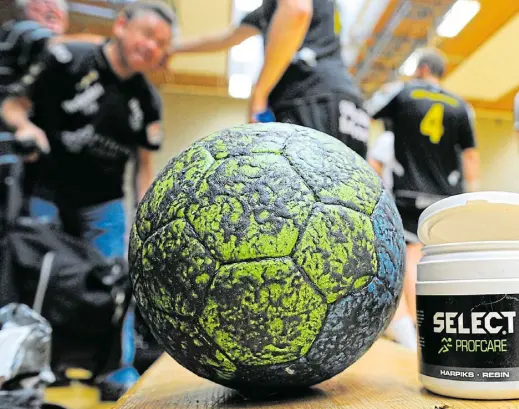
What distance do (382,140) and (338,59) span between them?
4.65ft

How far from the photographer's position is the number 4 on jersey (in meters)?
2.67

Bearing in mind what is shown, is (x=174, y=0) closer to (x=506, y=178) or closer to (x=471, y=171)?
(x=471, y=171)

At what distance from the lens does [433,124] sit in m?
2.67

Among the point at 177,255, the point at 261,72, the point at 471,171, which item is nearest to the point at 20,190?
the point at 261,72

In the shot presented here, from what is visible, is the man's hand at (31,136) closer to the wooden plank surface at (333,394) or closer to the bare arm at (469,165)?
the wooden plank surface at (333,394)

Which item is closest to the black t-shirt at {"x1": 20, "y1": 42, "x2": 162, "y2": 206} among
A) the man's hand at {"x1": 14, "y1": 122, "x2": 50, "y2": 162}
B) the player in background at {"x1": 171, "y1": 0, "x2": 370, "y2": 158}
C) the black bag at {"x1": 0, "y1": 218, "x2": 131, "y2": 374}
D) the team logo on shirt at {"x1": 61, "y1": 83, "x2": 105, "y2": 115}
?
the team logo on shirt at {"x1": 61, "y1": 83, "x2": 105, "y2": 115}

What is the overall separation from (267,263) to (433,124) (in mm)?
2228

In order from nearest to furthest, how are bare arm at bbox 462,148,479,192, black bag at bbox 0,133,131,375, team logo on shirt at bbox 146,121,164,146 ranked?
black bag at bbox 0,133,131,375
team logo on shirt at bbox 146,121,164,146
bare arm at bbox 462,148,479,192

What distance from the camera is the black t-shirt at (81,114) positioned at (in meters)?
2.20

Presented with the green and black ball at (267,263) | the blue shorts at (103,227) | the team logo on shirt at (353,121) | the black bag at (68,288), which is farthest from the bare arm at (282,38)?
the blue shorts at (103,227)

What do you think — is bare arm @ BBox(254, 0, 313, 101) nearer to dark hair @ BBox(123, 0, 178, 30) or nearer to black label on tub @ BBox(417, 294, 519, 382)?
dark hair @ BBox(123, 0, 178, 30)

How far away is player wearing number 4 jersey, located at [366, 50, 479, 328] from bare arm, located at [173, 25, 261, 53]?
1042 mm

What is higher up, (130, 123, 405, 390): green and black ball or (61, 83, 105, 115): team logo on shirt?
(61, 83, 105, 115): team logo on shirt

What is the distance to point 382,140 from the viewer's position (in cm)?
301
